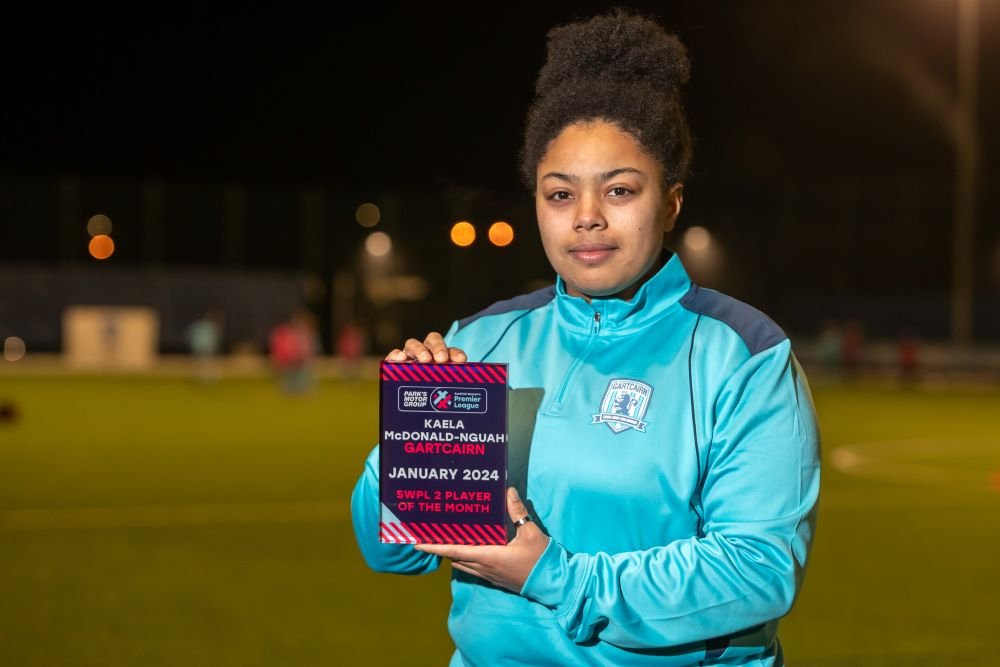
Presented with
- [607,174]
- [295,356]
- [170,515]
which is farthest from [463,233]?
[295,356]

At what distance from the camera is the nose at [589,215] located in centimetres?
229

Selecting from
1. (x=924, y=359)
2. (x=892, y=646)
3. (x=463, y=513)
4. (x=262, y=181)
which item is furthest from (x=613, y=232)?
(x=262, y=181)

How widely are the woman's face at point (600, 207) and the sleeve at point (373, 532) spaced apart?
1.73 ft

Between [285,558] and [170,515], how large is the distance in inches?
90.4

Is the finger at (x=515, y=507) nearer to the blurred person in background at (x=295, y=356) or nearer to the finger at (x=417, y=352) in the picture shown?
the finger at (x=417, y=352)

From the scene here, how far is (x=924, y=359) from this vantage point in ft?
131

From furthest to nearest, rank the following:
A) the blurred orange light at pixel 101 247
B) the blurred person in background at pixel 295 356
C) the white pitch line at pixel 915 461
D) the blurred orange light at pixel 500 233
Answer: the blurred orange light at pixel 101 247 < the blurred person in background at pixel 295 356 < the white pitch line at pixel 915 461 < the blurred orange light at pixel 500 233

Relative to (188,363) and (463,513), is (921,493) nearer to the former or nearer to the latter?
(463,513)

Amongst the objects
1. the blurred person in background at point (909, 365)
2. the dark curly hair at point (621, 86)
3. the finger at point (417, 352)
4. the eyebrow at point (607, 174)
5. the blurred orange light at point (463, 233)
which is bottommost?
the blurred person in background at point (909, 365)

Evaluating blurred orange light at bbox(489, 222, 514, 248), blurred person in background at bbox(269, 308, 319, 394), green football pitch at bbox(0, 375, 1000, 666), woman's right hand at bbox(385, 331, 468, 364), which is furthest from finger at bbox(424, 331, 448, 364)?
blurred person in background at bbox(269, 308, 319, 394)

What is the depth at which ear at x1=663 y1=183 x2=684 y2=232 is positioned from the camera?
2.39 m

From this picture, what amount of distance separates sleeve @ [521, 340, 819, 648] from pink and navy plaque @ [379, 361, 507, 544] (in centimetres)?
14

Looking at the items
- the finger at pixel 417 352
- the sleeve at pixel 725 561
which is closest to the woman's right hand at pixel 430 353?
the finger at pixel 417 352

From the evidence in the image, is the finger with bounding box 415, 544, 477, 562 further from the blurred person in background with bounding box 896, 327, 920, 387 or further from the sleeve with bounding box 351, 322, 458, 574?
the blurred person in background with bounding box 896, 327, 920, 387
